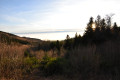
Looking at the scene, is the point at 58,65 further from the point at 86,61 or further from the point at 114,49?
the point at 114,49

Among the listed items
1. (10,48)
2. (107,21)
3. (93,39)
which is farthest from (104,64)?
(107,21)

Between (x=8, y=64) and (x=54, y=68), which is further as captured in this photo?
(x=54, y=68)

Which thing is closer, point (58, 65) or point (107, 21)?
point (58, 65)

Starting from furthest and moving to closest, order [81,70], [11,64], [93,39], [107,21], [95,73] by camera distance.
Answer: [107,21]
[93,39]
[81,70]
[95,73]
[11,64]

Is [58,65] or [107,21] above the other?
[107,21]

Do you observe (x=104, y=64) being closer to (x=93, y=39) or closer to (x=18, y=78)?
(x=18, y=78)

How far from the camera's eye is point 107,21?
23.5 meters

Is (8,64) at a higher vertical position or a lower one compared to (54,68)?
higher

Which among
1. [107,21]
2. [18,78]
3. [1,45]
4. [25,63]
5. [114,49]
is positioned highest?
[107,21]

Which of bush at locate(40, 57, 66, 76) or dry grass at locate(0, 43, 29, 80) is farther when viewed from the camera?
bush at locate(40, 57, 66, 76)

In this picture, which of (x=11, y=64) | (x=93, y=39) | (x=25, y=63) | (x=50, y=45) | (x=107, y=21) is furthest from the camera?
(x=107, y=21)

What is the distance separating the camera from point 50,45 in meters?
21.9

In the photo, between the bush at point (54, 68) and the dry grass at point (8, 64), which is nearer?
the dry grass at point (8, 64)

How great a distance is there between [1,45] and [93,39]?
38.7 ft
